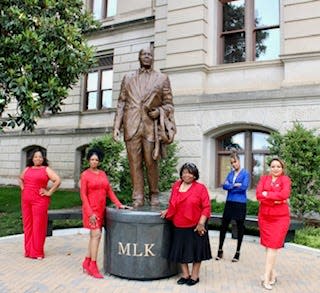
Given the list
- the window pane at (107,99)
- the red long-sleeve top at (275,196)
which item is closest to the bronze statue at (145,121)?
the red long-sleeve top at (275,196)

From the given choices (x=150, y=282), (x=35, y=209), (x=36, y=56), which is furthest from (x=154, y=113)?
(x=36, y=56)

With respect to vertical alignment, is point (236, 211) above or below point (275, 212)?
below

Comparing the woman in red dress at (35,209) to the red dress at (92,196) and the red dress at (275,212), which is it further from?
the red dress at (275,212)

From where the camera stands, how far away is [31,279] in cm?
587

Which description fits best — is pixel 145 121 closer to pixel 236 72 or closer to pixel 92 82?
pixel 236 72

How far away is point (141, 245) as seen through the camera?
584 centimetres

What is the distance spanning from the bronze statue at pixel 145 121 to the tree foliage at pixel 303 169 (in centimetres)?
510

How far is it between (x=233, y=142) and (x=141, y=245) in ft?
28.9

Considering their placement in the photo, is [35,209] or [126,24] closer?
[35,209]

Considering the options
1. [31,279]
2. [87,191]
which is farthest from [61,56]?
[31,279]

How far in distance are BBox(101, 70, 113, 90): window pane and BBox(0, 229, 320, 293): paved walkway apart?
1178 cm

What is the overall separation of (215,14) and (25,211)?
10222mm

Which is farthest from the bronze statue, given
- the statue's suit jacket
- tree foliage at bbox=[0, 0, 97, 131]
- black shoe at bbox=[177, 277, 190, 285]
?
tree foliage at bbox=[0, 0, 97, 131]

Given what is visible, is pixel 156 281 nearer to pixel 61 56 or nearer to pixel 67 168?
pixel 61 56
